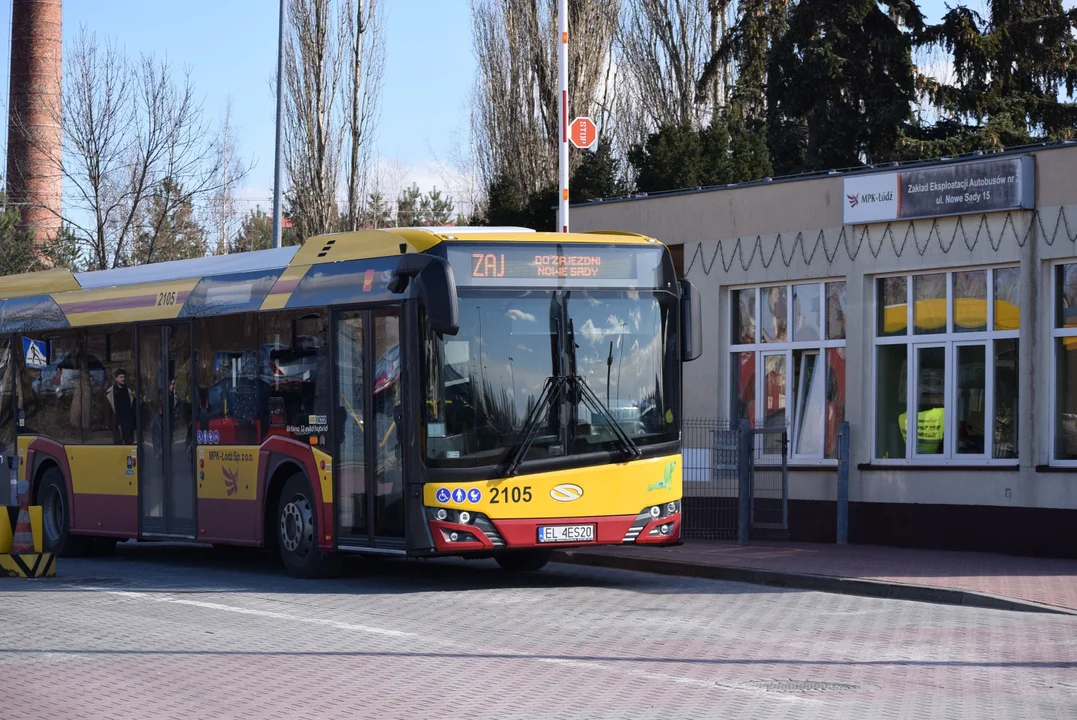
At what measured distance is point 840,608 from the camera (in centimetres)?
1296

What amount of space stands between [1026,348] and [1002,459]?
A: 133cm

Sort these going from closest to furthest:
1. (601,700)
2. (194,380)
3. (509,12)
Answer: (601,700) < (194,380) < (509,12)

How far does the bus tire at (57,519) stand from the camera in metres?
18.2

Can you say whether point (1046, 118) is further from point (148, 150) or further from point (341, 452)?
point (341, 452)

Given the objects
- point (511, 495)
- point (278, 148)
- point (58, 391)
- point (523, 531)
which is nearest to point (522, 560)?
point (523, 531)

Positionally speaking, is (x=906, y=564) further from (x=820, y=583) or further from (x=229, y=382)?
(x=229, y=382)

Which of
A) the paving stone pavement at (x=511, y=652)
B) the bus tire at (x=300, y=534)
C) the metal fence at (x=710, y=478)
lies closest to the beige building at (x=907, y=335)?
the metal fence at (x=710, y=478)

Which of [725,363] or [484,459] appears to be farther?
[725,363]

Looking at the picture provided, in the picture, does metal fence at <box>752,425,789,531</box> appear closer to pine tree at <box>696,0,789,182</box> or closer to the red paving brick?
the red paving brick

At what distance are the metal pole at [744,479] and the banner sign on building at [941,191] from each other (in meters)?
2.95

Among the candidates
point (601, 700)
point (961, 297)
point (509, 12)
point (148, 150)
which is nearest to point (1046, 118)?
point (509, 12)

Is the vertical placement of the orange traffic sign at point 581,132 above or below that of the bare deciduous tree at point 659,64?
below

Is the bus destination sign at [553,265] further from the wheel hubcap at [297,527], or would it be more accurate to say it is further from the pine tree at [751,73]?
the pine tree at [751,73]

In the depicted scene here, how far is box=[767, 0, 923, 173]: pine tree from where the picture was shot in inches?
1270
